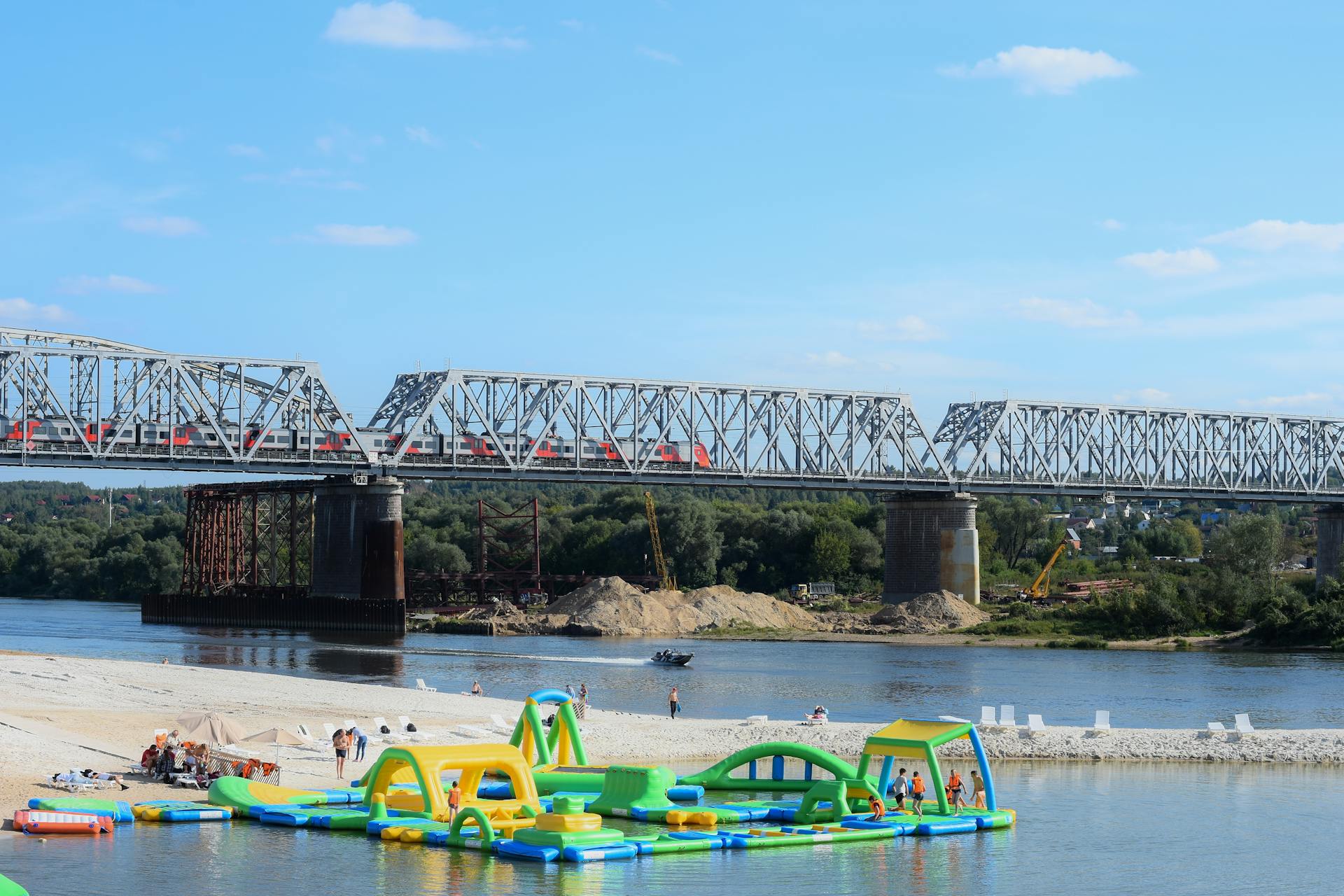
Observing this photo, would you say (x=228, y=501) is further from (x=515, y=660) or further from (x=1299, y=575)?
(x=1299, y=575)

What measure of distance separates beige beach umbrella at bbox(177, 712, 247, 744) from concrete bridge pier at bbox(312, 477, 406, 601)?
84971 millimetres

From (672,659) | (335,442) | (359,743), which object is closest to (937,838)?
(359,743)

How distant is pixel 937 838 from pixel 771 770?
8.89 meters

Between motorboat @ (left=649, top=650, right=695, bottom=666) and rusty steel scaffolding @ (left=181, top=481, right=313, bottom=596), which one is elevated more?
rusty steel scaffolding @ (left=181, top=481, right=313, bottom=596)

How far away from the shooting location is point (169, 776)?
42.7m

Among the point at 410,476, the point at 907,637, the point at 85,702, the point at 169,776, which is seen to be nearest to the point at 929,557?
the point at 907,637

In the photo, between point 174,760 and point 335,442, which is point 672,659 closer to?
point 335,442

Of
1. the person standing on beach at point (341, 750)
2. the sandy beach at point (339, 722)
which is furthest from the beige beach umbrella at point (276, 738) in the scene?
the person standing on beach at point (341, 750)

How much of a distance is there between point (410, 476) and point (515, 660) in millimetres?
37555

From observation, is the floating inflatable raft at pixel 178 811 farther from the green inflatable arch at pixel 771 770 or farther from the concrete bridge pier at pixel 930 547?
the concrete bridge pier at pixel 930 547

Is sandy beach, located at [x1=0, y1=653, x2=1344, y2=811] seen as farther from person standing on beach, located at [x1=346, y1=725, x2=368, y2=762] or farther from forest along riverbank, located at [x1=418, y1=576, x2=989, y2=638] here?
forest along riverbank, located at [x1=418, y1=576, x2=989, y2=638]

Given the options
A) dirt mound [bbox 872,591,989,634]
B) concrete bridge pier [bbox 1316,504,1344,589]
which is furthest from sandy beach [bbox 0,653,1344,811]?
concrete bridge pier [bbox 1316,504,1344,589]

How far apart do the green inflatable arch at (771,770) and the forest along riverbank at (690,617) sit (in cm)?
9091

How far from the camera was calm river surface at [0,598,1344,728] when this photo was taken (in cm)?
7212
